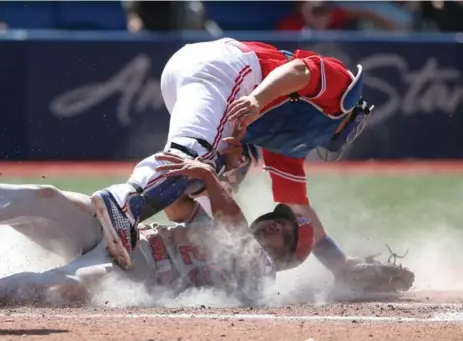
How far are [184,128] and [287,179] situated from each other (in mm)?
1340

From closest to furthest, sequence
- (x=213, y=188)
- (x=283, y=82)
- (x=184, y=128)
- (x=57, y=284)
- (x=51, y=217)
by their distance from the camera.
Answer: (x=57, y=284) < (x=51, y=217) < (x=213, y=188) < (x=184, y=128) < (x=283, y=82)

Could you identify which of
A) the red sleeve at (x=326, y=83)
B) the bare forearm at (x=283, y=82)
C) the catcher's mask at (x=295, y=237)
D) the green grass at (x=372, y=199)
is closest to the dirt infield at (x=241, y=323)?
the catcher's mask at (x=295, y=237)

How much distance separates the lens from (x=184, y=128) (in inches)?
238

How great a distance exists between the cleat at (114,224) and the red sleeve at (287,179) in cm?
171

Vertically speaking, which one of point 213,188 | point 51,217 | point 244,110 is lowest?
point 51,217

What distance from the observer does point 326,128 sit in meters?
7.00

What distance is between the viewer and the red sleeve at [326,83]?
259 inches

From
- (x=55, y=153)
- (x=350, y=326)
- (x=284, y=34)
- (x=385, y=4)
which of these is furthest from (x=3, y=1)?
(x=350, y=326)

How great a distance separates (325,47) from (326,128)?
6776mm

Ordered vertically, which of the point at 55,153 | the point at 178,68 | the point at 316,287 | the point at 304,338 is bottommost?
the point at 55,153

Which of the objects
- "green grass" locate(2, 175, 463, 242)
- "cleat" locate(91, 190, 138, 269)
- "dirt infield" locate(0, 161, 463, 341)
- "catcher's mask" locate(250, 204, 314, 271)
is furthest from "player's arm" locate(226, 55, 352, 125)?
"green grass" locate(2, 175, 463, 242)

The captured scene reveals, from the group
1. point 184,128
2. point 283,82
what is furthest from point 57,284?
point 283,82

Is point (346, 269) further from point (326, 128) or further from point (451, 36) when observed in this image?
point (451, 36)

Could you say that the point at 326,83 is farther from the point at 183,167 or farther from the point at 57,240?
the point at 57,240
